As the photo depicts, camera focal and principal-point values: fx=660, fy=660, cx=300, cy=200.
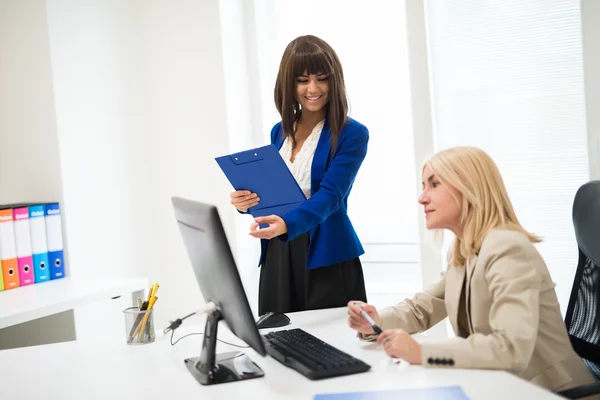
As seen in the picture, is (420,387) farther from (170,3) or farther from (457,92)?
(170,3)

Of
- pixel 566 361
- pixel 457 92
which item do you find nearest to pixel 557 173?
pixel 457 92

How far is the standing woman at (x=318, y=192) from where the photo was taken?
2.16 m

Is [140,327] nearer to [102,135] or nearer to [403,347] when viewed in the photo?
[403,347]

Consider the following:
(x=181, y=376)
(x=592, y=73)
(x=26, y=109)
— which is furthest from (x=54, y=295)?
(x=592, y=73)

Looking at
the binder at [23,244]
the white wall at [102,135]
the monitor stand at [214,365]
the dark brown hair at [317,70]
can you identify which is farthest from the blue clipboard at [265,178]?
the white wall at [102,135]

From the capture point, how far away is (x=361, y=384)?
4.27 feet

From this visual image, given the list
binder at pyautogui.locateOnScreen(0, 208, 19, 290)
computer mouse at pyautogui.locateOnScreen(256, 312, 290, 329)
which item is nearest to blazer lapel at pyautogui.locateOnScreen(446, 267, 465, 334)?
computer mouse at pyautogui.locateOnScreen(256, 312, 290, 329)

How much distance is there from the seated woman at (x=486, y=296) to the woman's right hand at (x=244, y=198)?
0.64 meters

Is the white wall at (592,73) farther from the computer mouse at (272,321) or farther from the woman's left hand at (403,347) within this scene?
the woman's left hand at (403,347)

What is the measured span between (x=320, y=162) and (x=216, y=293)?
2.73 ft

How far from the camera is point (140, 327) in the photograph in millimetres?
1744

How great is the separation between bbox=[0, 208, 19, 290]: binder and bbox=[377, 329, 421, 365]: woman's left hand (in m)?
1.95

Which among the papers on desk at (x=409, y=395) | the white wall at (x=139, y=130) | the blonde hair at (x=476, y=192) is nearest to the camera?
the papers on desk at (x=409, y=395)

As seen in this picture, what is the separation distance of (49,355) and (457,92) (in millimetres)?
2180
